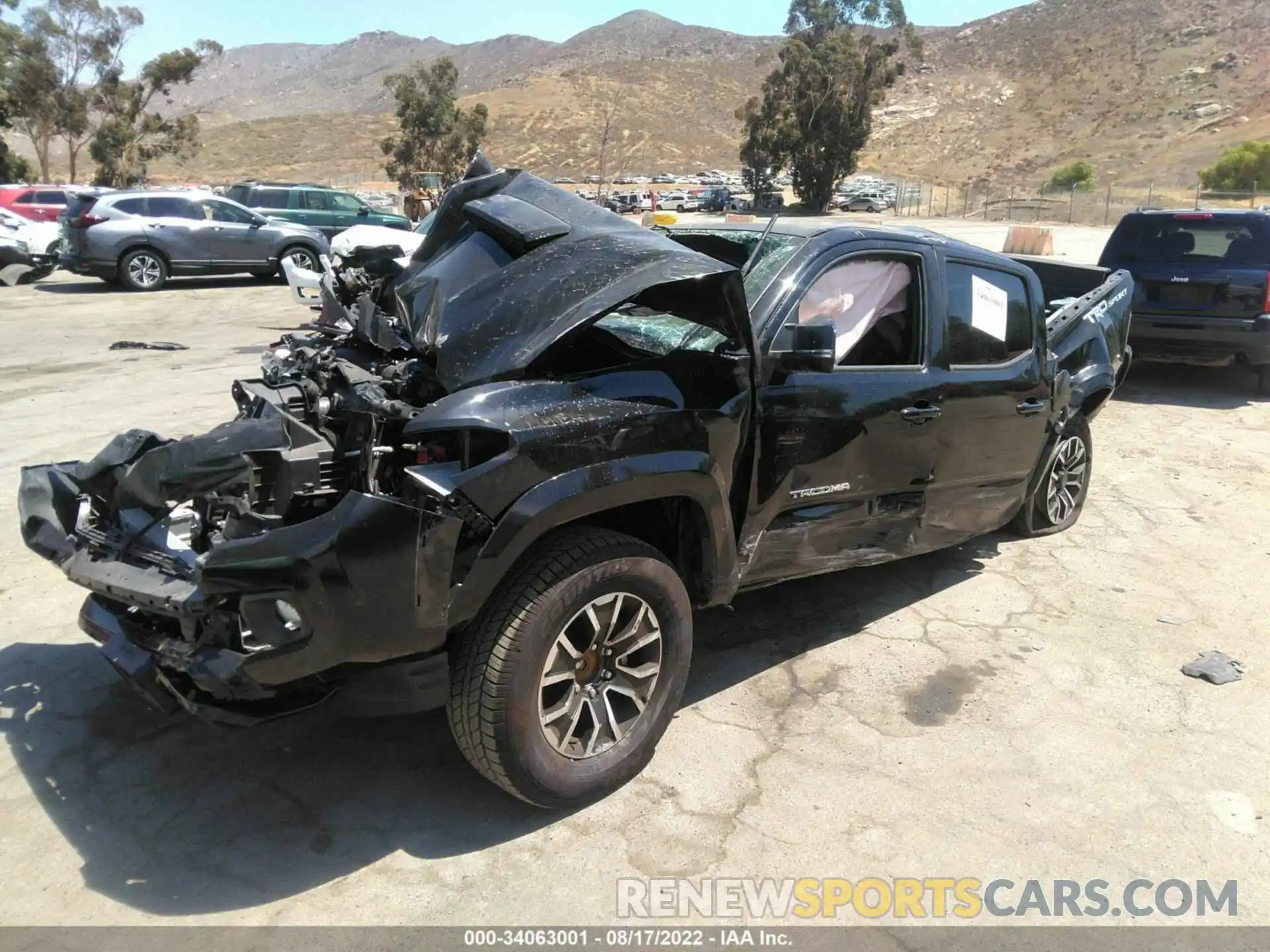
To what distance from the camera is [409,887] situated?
2838mm

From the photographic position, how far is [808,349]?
356 cm

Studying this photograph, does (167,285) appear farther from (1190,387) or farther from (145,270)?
(1190,387)

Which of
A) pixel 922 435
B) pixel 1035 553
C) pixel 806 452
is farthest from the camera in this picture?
pixel 1035 553

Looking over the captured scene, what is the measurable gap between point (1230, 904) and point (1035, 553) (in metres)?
3.02

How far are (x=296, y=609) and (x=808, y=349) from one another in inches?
80.3

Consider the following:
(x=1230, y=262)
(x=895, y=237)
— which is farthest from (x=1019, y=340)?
(x=1230, y=262)

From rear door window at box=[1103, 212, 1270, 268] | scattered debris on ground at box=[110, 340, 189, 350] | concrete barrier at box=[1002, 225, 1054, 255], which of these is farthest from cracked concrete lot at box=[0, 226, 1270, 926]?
Answer: concrete barrier at box=[1002, 225, 1054, 255]

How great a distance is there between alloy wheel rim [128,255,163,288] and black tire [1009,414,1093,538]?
52.2 ft

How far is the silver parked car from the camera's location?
1620 cm

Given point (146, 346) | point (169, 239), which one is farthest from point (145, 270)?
point (146, 346)

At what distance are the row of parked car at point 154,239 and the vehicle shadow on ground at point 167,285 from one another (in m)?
0.26

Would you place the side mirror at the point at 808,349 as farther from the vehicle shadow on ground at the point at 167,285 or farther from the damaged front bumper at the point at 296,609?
the vehicle shadow on ground at the point at 167,285

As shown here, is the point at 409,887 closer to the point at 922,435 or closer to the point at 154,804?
the point at 154,804

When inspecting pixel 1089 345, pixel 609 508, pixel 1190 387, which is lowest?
pixel 1190 387
